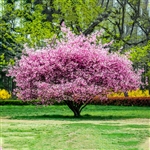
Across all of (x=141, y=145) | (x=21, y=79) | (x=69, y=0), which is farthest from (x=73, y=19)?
Answer: (x=141, y=145)

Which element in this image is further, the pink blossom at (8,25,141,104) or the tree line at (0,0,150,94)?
the tree line at (0,0,150,94)

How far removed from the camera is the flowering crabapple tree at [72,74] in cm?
1923

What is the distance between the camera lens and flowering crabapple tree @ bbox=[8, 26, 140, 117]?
19.2 m

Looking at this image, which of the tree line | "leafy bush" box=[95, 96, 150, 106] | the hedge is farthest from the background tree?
"leafy bush" box=[95, 96, 150, 106]

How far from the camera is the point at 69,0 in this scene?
31.7 m

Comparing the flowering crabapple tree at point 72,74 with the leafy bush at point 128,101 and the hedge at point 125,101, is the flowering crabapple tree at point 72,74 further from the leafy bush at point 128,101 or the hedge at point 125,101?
the leafy bush at point 128,101

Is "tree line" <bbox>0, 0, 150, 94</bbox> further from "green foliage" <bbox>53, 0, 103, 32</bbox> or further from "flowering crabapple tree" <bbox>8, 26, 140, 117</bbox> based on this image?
"flowering crabapple tree" <bbox>8, 26, 140, 117</bbox>

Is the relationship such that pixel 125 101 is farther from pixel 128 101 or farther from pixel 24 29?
pixel 24 29

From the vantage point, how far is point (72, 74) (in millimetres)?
19297

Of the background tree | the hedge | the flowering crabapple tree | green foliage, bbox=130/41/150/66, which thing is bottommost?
the hedge

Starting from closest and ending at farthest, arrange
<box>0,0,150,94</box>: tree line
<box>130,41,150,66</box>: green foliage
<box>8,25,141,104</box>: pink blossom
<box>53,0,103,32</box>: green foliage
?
<box>8,25,141,104</box>: pink blossom → <box>130,41,150,66</box>: green foliage → <box>0,0,150,94</box>: tree line → <box>53,0,103,32</box>: green foliage

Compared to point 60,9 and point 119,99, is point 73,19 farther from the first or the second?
point 119,99

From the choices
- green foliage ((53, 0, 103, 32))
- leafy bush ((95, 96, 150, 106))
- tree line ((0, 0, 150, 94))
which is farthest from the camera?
leafy bush ((95, 96, 150, 106))

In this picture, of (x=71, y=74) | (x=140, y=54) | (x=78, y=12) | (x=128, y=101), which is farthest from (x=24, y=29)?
(x=71, y=74)
